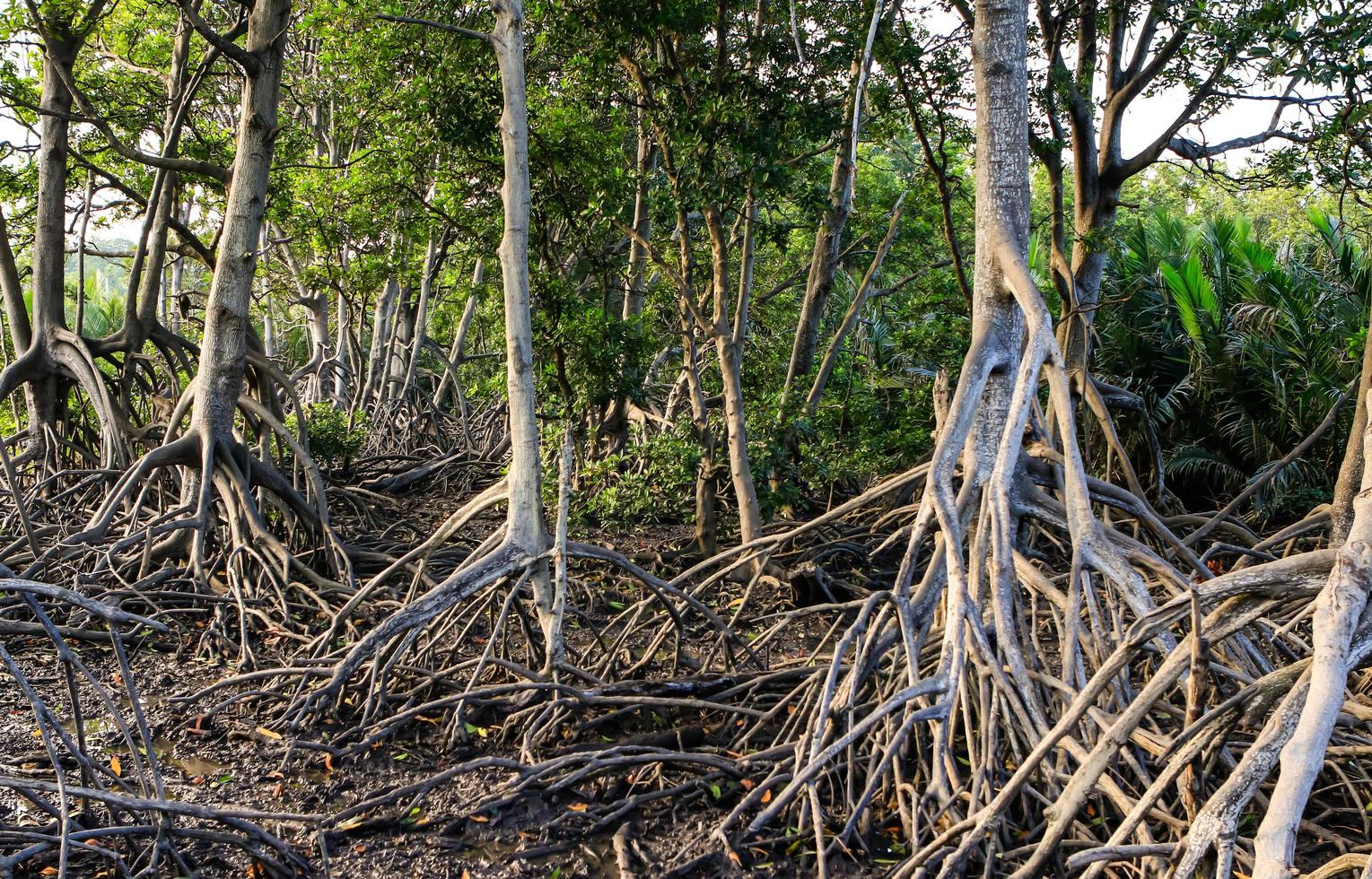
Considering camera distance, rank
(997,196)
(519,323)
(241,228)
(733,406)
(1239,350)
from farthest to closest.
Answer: (1239,350), (733,406), (241,228), (519,323), (997,196)

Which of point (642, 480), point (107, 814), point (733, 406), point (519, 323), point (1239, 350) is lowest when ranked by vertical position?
point (107, 814)

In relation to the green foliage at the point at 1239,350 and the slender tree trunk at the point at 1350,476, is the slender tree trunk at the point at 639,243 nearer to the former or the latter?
the green foliage at the point at 1239,350

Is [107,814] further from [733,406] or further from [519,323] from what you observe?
[733,406]

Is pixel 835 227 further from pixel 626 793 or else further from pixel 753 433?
pixel 626 793

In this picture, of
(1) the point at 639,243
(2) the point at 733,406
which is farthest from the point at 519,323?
(1) the point at 639,243

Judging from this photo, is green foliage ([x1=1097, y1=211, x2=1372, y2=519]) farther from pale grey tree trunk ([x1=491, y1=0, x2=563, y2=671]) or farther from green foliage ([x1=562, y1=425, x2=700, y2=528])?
pale grey tree trunk ([x1=491, y1=0, x2=563, y2=671])

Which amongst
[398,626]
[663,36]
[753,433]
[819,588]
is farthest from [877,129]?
[398,626]

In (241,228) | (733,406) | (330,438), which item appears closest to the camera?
(241,228)

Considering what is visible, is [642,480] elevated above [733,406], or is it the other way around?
[733,406]

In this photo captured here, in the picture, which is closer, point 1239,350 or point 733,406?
point 733,406

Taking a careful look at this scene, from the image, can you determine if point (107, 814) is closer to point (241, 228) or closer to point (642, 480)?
point (241, 228)

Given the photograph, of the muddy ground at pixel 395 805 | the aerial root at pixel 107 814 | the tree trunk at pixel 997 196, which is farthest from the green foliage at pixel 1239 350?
the aerial root at pixel 107 814

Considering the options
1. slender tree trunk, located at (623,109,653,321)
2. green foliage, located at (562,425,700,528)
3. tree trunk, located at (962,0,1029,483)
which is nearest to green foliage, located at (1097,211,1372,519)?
slender tree trunk, located at (623,109,653,321)

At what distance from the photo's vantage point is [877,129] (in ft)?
25.3
